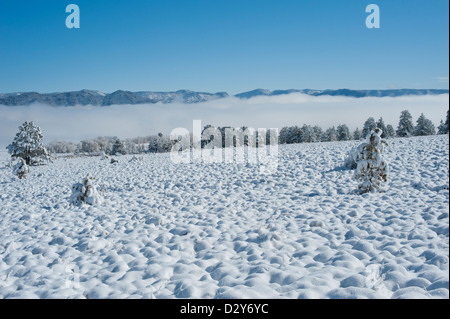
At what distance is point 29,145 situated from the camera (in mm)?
27953

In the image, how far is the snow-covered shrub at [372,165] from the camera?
8641 millimetres

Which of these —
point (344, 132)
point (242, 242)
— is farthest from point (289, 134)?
point (242, 242)

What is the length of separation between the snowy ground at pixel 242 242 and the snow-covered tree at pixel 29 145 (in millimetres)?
20973

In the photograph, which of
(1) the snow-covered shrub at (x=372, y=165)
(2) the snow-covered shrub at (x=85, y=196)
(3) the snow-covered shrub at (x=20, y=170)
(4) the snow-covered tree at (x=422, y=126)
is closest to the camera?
(1) the snow-covered shrub at (x=372, y=165)

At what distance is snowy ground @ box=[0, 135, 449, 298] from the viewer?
13.1 ft

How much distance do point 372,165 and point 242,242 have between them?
580cm

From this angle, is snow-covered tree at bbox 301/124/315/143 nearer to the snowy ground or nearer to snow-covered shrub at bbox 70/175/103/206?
the snowy ground

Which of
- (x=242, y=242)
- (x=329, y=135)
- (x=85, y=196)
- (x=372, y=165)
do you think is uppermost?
(x=329, y=135)

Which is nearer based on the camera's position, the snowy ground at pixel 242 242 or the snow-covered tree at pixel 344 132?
the snowy ground at pixel 242 242

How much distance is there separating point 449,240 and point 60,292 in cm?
668

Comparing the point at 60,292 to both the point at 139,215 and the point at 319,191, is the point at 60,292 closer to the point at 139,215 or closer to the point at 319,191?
the point at 139,215

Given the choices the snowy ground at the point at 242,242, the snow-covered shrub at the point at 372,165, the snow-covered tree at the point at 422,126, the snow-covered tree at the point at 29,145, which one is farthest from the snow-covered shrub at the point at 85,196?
the snow-covered tree at the point at 422,126

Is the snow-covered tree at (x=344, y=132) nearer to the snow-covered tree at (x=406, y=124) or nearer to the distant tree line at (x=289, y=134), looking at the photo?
the distant tree line at (x=289, y=134)

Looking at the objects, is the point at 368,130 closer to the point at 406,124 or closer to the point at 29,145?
the point at 406,124
